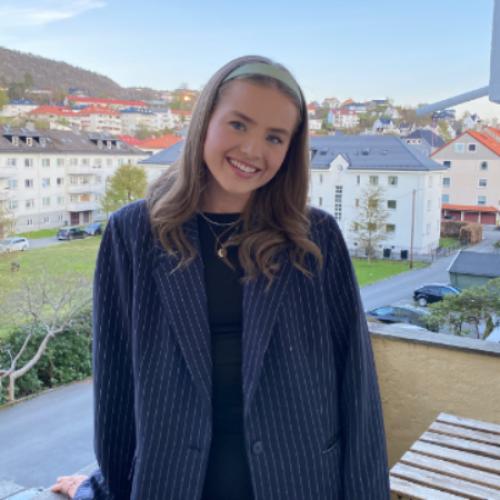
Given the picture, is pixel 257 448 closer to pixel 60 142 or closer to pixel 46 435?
pixel 46 435

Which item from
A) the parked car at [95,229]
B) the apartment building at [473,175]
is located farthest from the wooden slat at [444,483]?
the apartment building at [473,175]

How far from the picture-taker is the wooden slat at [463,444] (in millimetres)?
1350

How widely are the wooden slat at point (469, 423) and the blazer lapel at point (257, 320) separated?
95cm

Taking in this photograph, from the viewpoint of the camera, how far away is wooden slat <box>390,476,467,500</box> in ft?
3.77

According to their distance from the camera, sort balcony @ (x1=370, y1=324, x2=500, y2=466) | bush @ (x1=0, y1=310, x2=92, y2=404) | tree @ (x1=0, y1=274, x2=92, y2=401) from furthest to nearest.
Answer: bush @ (x1=0, y1=310, x2=92, y2=404)
tree @ (x1=0, y1=274, x2=92, y2=401)
balcony @ (x1=370, y1=324, x2=500, y2=466)

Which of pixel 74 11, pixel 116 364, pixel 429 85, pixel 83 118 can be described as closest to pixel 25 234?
pixel 83 118

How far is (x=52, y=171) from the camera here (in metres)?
5.37

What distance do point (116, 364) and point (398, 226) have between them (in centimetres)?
374

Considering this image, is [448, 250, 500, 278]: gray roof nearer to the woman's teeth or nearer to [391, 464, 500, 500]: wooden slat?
[391, 464, 500, 500]: wooden slat

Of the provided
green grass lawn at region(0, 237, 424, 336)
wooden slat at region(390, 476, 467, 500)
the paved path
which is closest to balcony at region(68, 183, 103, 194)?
green grass lawn at region(0, 237, 424, 336)

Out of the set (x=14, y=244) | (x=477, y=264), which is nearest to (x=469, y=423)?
(x=477, y=264)

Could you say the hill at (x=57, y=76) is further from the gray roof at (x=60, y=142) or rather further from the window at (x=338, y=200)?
the window at (x=338, y=200)

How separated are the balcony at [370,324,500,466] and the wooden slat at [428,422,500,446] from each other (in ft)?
0.54

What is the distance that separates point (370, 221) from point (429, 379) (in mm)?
2386
